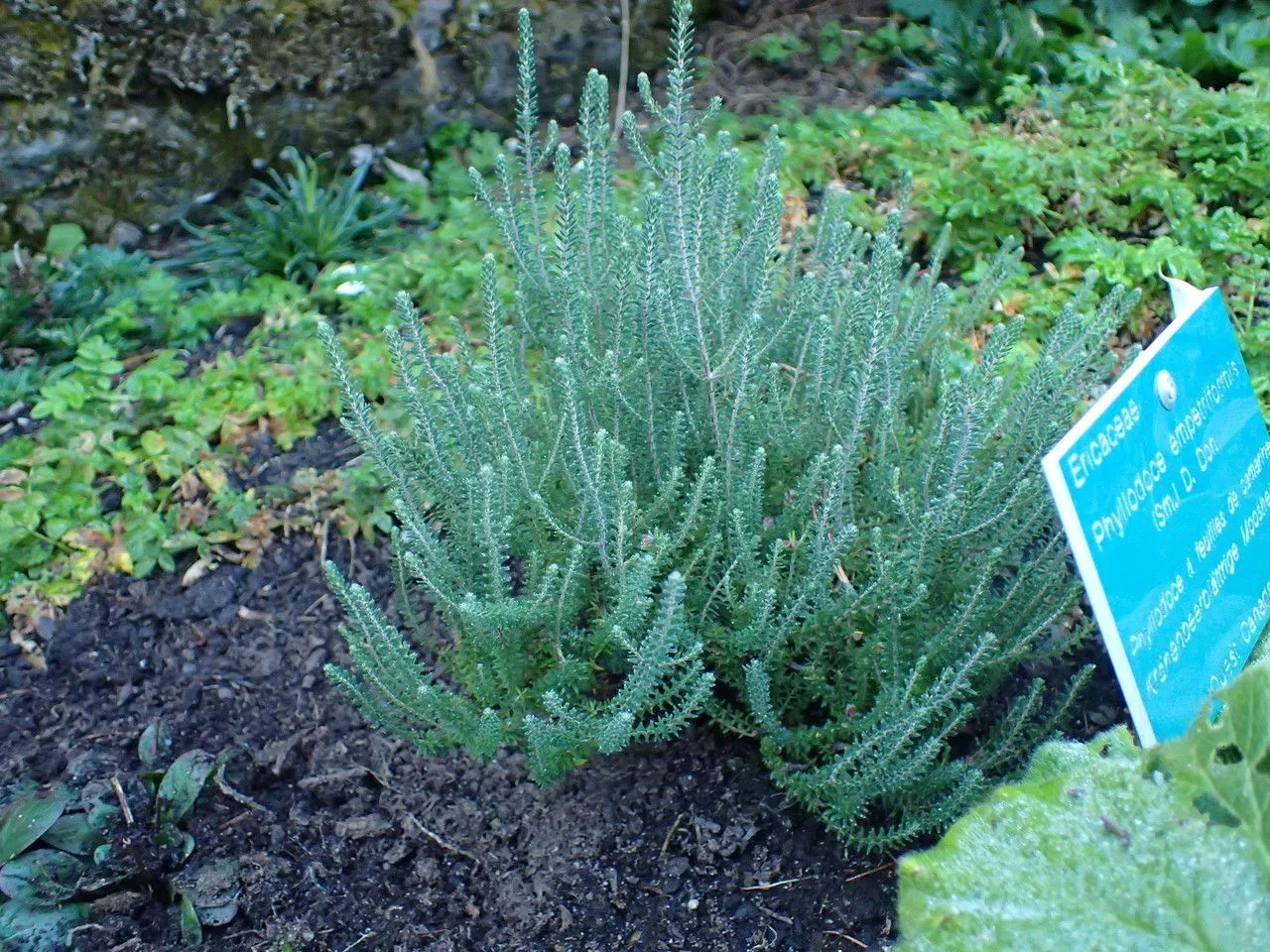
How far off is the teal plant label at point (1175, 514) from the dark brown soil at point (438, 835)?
2.33ft

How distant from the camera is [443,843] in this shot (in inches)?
86.7

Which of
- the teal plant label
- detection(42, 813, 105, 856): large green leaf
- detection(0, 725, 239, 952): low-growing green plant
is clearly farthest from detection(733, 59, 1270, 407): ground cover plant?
detection(42, 813, 105, 856): large green leaf

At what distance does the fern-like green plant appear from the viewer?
6.14 ft

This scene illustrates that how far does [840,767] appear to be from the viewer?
1.87m

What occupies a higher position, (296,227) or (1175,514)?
(1175,514)

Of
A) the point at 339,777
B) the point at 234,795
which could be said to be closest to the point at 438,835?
the point at 339,777

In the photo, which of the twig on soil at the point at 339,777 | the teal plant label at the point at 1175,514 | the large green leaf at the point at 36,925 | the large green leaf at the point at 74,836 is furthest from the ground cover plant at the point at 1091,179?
the large green leaf at the point at 36,925

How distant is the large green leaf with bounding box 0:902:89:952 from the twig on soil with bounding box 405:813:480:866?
62 cm

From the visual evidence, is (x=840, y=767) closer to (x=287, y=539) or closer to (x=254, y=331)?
(x=287, y=539)

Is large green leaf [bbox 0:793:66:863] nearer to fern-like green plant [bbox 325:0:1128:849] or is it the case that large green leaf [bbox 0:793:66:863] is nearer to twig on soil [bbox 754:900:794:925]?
fern-like green plant [bbox 325:0:1128:849]

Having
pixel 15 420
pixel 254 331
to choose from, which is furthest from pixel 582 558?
pixel 15 420

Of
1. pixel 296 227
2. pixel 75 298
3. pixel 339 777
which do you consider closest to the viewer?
pixel 339 777

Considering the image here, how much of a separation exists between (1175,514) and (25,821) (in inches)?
83.0

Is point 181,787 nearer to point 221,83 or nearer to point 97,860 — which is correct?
point 97,860
